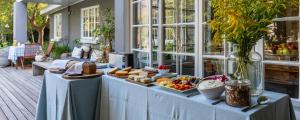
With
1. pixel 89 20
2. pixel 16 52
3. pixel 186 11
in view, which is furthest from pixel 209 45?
pixel 16 52

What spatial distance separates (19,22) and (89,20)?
121 inches

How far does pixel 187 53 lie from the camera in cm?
301

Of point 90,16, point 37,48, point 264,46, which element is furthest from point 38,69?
point 264,46

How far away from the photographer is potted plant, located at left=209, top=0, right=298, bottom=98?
1.58 m

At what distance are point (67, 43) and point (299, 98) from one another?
31.4 ft

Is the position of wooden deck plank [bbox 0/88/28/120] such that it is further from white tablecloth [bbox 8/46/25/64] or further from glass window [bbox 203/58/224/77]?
white tablecloth [bbox 8/46/25/64]

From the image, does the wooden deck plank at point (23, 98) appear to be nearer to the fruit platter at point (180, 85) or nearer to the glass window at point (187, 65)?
→ the glass window at point (187, 65)

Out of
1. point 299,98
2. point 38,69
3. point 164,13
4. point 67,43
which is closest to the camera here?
point 299,98

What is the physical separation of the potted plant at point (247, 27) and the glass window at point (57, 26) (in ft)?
35.3

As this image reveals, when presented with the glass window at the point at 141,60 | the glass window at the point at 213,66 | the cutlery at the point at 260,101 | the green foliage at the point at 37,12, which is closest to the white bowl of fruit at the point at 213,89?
the cutlery at the point at 260,101

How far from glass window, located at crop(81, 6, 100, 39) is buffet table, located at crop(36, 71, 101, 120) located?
5254 millimetres

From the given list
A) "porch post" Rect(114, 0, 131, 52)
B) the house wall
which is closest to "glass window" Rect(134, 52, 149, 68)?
"porch post" Rect(114, 0, 131, 52)

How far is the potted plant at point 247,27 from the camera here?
158cm

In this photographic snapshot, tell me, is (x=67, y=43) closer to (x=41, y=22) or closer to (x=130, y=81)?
(x=41, y=22)
